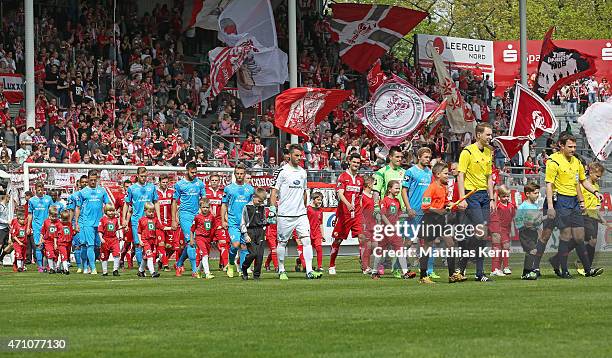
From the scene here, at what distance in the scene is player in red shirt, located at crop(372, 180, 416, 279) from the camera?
2069cm

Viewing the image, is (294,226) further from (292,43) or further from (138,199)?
(292,43)

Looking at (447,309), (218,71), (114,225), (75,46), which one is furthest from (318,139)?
(447,309)

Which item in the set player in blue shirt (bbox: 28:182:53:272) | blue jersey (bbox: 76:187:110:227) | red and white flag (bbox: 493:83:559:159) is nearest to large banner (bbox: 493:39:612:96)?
red and white flag (bbox: 493:83:559:159)

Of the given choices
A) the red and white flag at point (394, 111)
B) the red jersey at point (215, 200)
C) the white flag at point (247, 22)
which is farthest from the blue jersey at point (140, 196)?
the white flag at point (247, 22)

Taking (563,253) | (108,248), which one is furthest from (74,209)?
(563,253)

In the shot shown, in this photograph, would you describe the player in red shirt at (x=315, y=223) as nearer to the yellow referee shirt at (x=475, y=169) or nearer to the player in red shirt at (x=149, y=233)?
the player in red shirt at (x=149, y=233)

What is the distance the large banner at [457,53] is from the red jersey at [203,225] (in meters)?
30.7

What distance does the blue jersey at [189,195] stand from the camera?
1005 inches

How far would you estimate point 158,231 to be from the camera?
25.8 meters

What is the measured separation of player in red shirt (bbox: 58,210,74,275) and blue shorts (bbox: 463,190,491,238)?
1110 cm

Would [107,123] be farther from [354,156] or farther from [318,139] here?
[354,156]

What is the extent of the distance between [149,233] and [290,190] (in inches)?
189

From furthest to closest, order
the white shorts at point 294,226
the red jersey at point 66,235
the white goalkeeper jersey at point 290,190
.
→ 1. the red jersey at point 66,235
2. the white shorts at point 294,226
3. the white goalkeeper jersey at point 290,190

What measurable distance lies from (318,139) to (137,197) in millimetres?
17536
